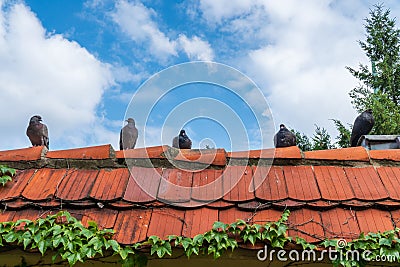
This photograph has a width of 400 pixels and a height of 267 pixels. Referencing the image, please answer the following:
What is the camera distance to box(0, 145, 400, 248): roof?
6.07 feet

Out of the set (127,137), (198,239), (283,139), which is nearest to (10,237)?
(198,239)

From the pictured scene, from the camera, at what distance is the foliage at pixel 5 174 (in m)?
2.07

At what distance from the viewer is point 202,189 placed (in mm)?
2029

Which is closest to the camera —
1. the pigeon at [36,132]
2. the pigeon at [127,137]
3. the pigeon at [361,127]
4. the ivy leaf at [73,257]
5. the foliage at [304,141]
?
the ivy leaf at [73,257]

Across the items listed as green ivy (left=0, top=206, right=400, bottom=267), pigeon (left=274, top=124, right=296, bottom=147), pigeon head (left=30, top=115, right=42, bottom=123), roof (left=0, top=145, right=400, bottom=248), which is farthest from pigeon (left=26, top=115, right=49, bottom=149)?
pigeon (left=274, top=124, right=296, bottom=147)

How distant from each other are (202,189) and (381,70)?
12.8 m

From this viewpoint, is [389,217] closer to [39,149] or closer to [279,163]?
[279,163]

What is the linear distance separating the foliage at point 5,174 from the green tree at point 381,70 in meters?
10.7

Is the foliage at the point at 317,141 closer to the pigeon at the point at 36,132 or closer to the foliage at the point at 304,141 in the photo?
the foliage at the point at 304,141

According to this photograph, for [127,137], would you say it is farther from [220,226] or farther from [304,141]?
[304,141]

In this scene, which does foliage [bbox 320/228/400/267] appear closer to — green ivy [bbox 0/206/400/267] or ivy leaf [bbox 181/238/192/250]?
green ivy [bbox 0/206/400/267]

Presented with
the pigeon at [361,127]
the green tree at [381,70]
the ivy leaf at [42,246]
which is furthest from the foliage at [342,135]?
the ivy leaf at [42,246]

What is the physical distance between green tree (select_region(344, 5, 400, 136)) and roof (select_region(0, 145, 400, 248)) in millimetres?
9955

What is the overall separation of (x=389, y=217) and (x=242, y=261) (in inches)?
27.9
